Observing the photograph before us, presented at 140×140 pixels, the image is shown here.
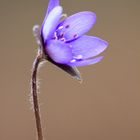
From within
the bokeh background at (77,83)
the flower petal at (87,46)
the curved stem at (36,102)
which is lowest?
the bokeh background at (77,83)

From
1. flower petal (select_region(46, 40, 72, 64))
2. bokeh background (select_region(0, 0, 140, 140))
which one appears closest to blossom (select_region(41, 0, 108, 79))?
flower petal (select_region(46, 40, 72, 64))

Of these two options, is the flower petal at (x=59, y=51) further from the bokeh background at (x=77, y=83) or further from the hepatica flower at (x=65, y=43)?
the bokeh background at (x=77, y=83)

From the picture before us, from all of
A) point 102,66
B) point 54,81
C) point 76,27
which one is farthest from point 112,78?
point 76,27

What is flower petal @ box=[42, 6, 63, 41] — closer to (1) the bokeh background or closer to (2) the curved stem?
(2) the curved stem

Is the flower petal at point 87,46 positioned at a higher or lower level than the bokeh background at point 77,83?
higher

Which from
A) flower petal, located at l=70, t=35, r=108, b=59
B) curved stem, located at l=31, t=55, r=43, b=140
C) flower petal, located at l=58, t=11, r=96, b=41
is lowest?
curved stem, located at l=31, t=55, r=43, b=140

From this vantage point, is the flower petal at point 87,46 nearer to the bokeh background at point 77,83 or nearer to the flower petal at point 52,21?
Answer: the flower petal at point 52,21

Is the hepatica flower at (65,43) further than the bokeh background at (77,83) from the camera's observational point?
No

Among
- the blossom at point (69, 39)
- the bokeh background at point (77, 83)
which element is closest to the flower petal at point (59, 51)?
the blossom at point (69, 39)
